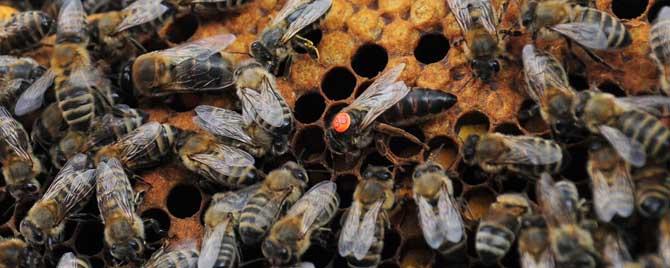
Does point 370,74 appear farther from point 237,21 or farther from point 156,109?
point 156,109

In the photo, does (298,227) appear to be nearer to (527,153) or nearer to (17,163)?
(527,153)

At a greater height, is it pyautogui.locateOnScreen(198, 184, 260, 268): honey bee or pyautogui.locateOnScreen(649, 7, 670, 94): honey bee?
pyautogui.locateOnScreen(649, 7, 670, 94): honey bee

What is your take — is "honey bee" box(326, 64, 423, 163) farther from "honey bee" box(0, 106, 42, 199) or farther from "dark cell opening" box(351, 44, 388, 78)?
"honey bee" box(0, 106, 42, 199)

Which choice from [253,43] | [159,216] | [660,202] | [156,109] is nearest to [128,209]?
[159,216]

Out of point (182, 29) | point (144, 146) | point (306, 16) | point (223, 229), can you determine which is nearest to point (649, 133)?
point (306, 16)

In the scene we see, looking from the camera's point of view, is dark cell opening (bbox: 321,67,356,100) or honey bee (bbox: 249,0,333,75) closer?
honey bee (bbox: 249,0,333,75)

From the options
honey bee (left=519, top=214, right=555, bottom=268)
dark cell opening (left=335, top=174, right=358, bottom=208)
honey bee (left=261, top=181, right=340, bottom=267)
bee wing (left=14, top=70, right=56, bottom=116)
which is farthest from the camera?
bee wing (left=14, top=70, right=56, bottom=116)

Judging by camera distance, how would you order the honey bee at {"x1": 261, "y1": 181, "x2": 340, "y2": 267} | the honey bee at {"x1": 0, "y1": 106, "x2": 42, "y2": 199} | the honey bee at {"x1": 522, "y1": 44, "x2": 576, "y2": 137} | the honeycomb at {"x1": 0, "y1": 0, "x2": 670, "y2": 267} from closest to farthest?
the honey bee at {"x1": 522, "y1": 44, "x2": 576, "y2": 137}, the honey bee at {"x1": 261, "y1": 181, "x2": 340, "y2": 267}, the honeycomb at {"x1": 0, "y1": 0, "x2": 670, "y2": 267}, the honey bee at {"x1": 0, "y1": 106, "x2": 42, "y2": 199}

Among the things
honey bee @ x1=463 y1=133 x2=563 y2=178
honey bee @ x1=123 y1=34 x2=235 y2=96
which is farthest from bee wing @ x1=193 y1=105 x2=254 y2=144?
honey bee @ x1=463 y1=133 x2=563 y2=178

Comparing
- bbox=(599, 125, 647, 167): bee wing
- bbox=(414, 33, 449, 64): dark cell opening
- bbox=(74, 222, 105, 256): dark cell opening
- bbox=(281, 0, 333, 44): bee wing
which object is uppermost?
bbox=(599, 125, 647, 167): bee wing
